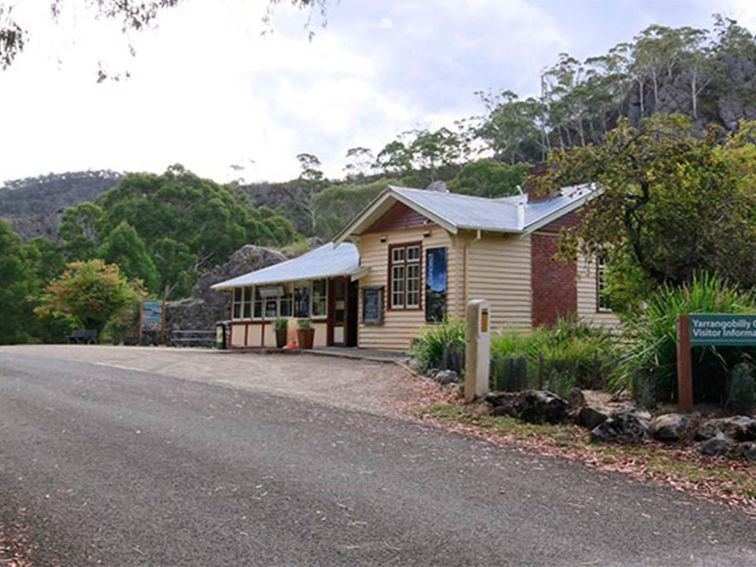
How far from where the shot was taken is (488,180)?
54781mm

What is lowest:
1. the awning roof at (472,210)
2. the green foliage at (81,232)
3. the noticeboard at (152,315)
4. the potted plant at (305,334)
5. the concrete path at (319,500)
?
the concrete path at (319,500)

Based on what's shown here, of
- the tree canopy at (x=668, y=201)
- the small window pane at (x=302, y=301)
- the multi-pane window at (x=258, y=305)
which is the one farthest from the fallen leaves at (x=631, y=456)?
the multi-pane window at (x=258, y=305)

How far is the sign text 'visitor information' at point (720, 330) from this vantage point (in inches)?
363

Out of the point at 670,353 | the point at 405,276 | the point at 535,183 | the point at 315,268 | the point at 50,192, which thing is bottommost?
the point at 670,353

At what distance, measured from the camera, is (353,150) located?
74.2 meters

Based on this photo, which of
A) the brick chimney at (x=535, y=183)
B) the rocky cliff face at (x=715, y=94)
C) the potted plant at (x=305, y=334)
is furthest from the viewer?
the rocky cliff face at (x=715, y=94)

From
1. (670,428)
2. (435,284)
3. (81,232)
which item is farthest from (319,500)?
(81,232)

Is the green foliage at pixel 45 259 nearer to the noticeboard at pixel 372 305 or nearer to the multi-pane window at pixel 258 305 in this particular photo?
the multi-pane window at pixel 258 305

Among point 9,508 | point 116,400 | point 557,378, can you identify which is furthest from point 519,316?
point 9,508

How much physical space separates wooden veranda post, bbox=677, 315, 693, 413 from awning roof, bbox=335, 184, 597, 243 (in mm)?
9495

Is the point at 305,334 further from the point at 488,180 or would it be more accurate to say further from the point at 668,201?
the point at 488,180

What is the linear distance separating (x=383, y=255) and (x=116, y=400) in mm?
11464

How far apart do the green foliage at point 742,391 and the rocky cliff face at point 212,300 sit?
94.6 ft

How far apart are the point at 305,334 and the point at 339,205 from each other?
1593 inches
